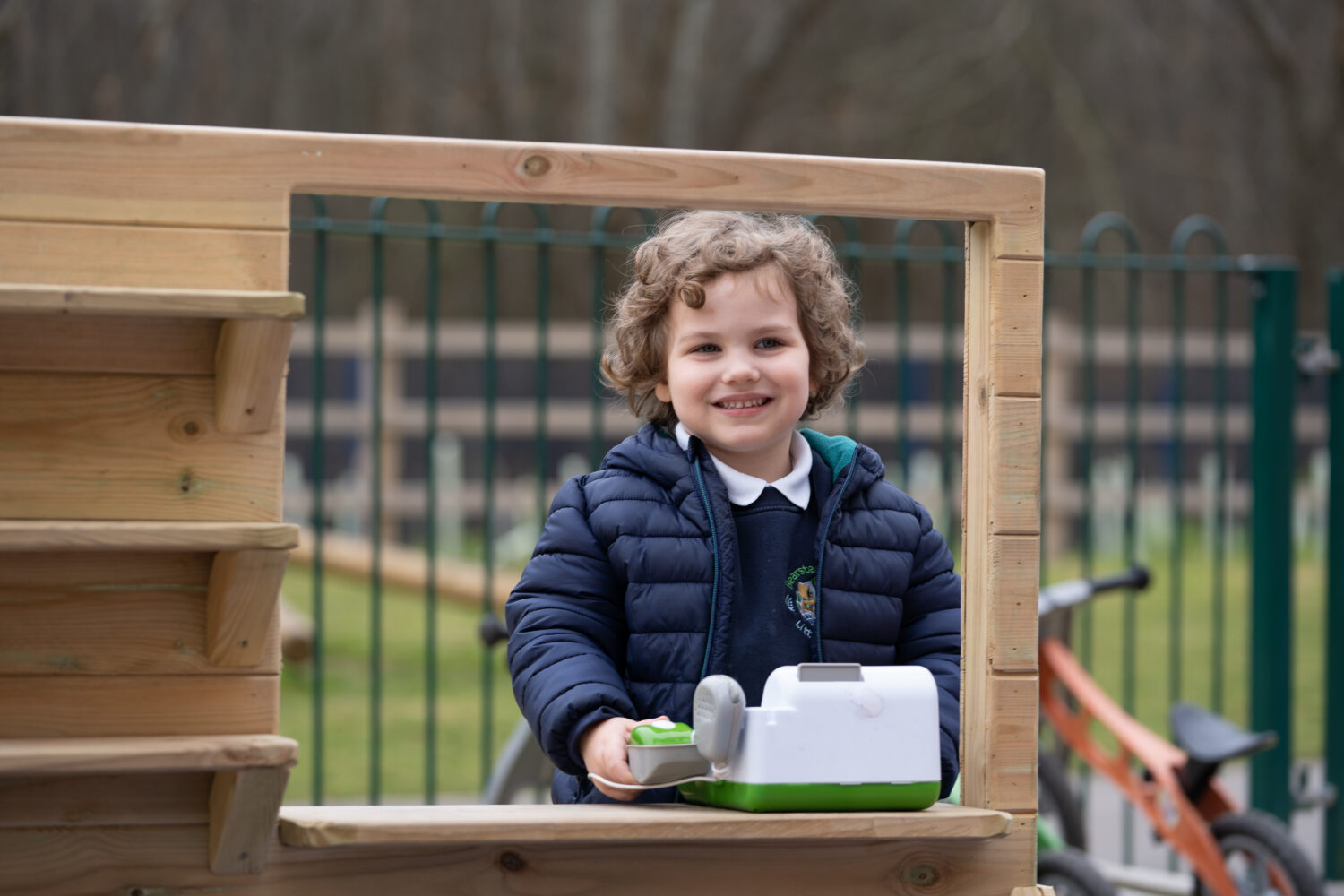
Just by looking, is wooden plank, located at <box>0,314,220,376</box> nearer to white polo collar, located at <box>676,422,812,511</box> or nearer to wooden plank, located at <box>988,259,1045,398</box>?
white polo collar, located at <box>676,422,812,511</box>

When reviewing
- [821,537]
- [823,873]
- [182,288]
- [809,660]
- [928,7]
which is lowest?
[823,873]

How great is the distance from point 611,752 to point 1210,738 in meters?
2.05

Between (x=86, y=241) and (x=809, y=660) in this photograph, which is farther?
(x=809, y=660)

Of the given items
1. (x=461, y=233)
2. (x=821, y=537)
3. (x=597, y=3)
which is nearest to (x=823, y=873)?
(x=821, y=537)

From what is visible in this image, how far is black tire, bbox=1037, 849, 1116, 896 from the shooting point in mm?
3195

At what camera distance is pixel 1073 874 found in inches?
127

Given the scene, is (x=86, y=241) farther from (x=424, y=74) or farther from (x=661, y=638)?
(x=424, y=74)

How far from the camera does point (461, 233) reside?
157 inches

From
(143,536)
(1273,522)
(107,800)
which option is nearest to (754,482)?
(143,536)

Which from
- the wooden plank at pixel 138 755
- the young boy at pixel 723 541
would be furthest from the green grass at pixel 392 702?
the wooden plank at pixel 138 755

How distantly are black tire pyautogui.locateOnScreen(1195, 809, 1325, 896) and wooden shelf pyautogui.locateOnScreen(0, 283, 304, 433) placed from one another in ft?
8.42

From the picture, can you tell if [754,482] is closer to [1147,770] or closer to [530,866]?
[530,866]

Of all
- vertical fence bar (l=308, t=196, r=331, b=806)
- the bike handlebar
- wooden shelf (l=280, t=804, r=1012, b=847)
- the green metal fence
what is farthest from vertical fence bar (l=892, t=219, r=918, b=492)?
wooden shelf (l=280, t=804, r=1012, b=847)

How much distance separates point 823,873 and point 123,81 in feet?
17.5
